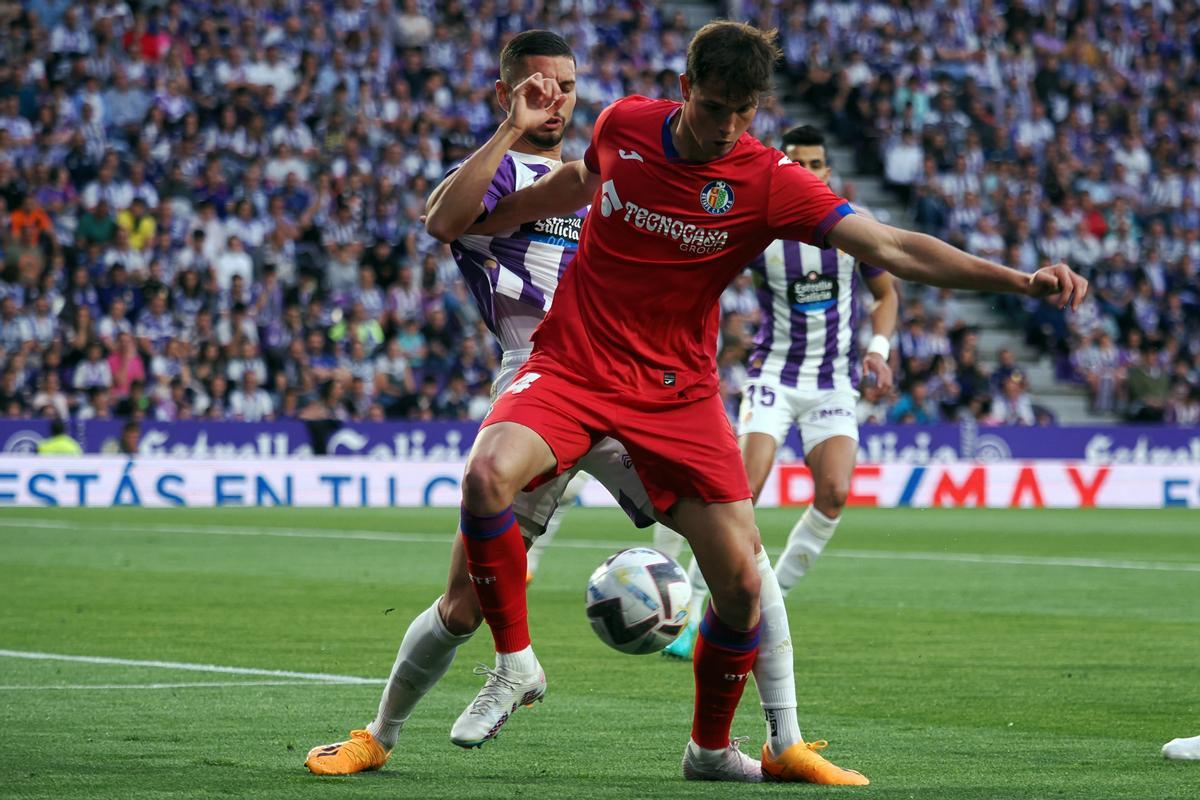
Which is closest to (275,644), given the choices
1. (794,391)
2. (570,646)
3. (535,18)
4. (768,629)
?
(570,646)

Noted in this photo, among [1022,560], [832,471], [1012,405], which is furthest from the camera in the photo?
[1012,405]

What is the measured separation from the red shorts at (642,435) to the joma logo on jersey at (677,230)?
0.49 m

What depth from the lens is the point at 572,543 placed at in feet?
58.3

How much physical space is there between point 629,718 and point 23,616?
5.18m

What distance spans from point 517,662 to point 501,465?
0.62m

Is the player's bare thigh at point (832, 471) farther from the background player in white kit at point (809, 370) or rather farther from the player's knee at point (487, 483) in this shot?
the player's knee at point (487, 483)

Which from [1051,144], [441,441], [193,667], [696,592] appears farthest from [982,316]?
[193,667]

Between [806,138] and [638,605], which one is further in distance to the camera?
[806,138]

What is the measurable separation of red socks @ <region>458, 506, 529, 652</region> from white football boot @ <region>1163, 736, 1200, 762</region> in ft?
7.06

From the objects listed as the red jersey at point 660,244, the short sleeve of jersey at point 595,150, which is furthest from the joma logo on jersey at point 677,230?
the short sleeve of jersey at point 595,150

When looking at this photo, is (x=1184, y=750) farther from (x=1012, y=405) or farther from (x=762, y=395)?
(x=1012, y=405)

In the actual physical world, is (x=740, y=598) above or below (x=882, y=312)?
above

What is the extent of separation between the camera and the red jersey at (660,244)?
5648 mm

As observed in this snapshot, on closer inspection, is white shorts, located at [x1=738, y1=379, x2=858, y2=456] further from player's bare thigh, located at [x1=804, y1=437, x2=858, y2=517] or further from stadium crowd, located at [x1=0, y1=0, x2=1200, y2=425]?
stadium crowd, located at [x1=0, y1=0, x2=1200, y2=425]
